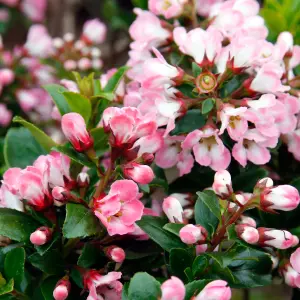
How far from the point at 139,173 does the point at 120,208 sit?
0.19ft

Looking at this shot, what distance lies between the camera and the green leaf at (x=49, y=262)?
3.02 feet

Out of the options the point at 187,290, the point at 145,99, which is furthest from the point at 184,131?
the point at 187,290

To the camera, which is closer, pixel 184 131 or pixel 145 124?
pixel 145 124

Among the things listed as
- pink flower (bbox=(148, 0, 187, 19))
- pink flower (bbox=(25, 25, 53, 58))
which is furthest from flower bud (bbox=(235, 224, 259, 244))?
pink flower (bbox=(25, 25, 53, 58))

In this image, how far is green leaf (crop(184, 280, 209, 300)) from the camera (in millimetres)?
806

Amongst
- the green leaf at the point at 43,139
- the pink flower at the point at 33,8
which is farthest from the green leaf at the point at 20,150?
the pink flower at the point at 33,8

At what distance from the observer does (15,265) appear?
2.99 ft

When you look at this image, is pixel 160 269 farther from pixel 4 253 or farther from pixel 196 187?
pixel 4 253

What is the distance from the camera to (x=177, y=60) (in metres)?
1.15

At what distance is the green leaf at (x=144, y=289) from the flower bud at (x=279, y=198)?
204mm

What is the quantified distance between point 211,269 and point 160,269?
0.58 feet

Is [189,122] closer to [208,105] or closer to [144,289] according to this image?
[208,105]

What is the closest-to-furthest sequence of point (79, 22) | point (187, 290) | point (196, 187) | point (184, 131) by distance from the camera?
point (187, 290)
point (184, 131)
point (196, 187)
point (79, 22)

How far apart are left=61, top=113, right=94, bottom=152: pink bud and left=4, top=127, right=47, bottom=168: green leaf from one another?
0.23m
